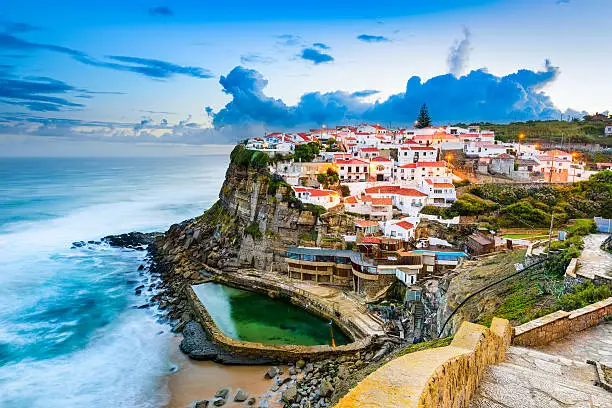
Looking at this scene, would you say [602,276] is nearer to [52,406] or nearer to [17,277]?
[52,406]

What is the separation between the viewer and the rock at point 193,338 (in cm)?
2042

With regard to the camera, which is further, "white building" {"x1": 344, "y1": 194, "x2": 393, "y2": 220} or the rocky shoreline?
"white building" {"x1": 344, "y1": 194, "x2": 393, "y2": 220}

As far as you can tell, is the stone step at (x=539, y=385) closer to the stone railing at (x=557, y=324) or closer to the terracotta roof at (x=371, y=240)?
the stone railing at (x=557, y=324)

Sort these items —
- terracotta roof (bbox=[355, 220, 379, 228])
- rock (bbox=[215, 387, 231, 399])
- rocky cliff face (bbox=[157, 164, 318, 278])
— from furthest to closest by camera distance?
1. rocky cliff face (bbox=[157, 164, 318, 278])
2. terracotta roof (bbox=[355, 220, 379, 228])
3. rock (bbox=[215, 387, 231, 399])

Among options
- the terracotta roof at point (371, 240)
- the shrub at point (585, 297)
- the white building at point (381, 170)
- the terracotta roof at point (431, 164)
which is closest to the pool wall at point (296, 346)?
the terracotta roof at point (371, 240)

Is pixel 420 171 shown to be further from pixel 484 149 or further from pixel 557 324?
pixel 557 324

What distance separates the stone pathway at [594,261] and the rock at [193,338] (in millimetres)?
17426

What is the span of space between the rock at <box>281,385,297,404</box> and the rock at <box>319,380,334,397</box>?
3.64 ft

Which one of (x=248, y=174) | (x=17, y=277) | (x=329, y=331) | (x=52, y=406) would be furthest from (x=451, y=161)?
(x=17, y=277)

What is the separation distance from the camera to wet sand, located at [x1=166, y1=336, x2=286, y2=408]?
1639cm

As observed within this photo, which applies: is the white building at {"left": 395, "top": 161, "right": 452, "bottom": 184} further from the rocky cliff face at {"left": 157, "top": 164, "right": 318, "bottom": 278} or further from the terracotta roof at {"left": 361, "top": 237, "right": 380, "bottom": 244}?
the terracotta roof at {"left": 361, "top": 237, "right": 380, "bottom": 244}

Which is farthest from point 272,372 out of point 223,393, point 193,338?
point 193,338

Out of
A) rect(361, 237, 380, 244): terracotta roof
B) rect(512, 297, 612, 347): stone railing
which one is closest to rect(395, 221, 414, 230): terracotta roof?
rect(361, 237, 380, 244): terracotta roof

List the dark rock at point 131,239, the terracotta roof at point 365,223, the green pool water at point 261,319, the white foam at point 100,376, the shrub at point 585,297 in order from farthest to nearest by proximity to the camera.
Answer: the dark rock at point 131,239
the terracotta roof at point 365,223
the green pool water at point 261,319
the white foam at point 100,376
the shrub at point 585,297
